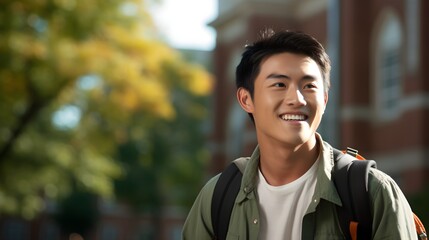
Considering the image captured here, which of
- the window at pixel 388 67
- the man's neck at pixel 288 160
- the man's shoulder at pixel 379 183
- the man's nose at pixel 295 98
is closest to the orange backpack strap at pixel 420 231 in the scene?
the man's shoulder at pixel 379 183

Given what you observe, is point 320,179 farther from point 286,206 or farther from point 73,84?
point 73,84

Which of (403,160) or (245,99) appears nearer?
(245,99)

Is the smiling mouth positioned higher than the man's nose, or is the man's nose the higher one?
the man's nose

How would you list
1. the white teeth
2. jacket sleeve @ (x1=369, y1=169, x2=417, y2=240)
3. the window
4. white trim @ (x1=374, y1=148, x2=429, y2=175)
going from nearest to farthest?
1. jacket sleeve @ (x1=369, y1=169, x2=417, y2=240)
2. the white teeth
3. white trim @ (x1=374, y1=148, x2=429, y2=175)
4. the window

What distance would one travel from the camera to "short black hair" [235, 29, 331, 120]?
10.1 ft

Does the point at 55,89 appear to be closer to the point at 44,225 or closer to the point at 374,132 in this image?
the point at 374,132

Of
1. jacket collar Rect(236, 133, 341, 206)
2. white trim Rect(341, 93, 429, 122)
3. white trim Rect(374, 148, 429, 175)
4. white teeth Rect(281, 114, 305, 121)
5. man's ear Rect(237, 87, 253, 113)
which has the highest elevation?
man's ear Rect(237, 87, 253, 113)

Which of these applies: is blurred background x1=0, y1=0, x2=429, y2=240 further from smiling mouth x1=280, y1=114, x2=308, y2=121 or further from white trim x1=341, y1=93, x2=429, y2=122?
smiling mouth x1=280, y1=114, x2=308, y2=121

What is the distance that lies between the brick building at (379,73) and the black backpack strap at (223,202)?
1316cm

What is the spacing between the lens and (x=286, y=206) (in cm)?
310

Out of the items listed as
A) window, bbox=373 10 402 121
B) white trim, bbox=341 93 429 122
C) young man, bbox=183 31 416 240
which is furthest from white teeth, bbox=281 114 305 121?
window, bbox=373 10 402 121

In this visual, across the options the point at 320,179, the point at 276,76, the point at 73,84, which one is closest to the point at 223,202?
the point at 320,179

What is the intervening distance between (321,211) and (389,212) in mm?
264

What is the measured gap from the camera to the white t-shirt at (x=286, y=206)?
307 cm
